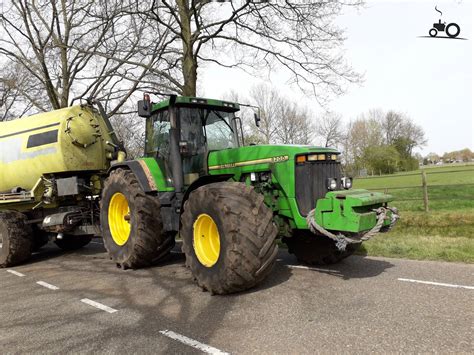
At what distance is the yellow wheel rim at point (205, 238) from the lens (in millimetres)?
4922

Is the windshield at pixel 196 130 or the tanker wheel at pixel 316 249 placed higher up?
the windshield at pixel 196 130

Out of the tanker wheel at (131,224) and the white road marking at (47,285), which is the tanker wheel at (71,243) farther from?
the white road marking at (47,285)

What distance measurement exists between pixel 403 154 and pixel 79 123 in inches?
2521

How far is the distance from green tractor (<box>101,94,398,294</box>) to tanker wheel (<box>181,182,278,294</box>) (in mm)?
12

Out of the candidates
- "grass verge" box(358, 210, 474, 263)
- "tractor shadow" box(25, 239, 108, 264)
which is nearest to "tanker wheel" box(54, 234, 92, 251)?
"tractor shadow" box(25, 239, 108, 264)

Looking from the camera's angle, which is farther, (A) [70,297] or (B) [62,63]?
(B) [62,63]

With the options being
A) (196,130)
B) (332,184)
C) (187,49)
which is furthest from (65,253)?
Answer: (187,49)

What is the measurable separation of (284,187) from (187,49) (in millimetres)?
8246

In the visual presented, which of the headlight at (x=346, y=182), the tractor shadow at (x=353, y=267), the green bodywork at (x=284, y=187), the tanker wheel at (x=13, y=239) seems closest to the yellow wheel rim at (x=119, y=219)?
the green bodywork at (x=284, y=187)

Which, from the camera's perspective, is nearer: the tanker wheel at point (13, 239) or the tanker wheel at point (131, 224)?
the tanker wheel at point (131, 224)

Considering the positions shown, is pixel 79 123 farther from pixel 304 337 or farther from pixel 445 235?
pixel 445 235

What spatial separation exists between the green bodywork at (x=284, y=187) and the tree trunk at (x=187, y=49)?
5767 mm

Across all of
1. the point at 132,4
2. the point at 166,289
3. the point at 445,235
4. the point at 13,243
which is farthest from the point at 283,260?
the point at 132,4

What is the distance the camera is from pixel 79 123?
764cm
